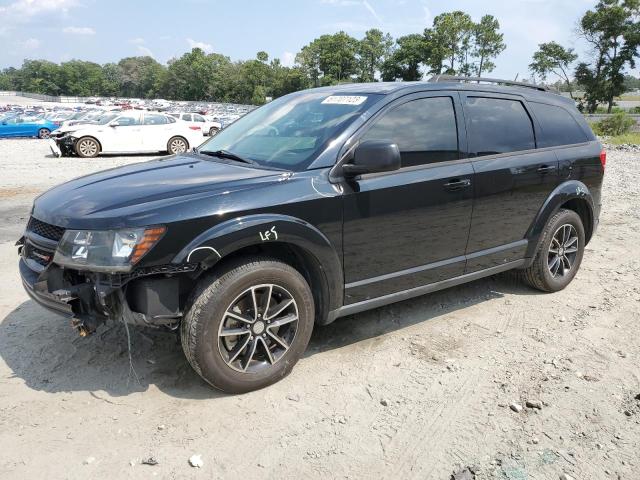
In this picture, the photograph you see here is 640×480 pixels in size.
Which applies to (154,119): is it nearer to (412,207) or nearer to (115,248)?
(412,207)

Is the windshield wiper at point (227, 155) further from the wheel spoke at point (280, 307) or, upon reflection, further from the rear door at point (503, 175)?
the rear door at point (503, 175)

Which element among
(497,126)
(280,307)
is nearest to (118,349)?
(280,307)

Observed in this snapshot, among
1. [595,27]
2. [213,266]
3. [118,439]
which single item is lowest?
[118,439]

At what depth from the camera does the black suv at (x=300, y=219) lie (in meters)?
2.95

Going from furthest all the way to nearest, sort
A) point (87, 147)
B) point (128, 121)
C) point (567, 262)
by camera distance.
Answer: point (128, 121)
point (87, 147)
point (567, 262)

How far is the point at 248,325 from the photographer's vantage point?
3.21 meters

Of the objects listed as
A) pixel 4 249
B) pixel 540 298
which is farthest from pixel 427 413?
pixel 4 249

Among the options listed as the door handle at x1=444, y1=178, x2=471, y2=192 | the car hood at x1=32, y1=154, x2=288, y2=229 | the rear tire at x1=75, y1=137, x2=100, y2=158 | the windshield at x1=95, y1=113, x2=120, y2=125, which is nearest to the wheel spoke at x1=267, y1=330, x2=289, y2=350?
the car hood at x1=32, y1=154, x2=288, y2=229

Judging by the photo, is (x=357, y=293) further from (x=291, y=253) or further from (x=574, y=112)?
(x=574, y=112)

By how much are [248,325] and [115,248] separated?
89cm

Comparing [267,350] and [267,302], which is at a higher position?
[267,302]

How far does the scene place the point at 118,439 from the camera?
2840mm

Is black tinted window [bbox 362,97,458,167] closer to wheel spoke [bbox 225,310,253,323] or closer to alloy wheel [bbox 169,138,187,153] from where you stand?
wheel spoke [bbox 225,310,253,323]

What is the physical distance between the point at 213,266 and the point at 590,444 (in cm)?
230
